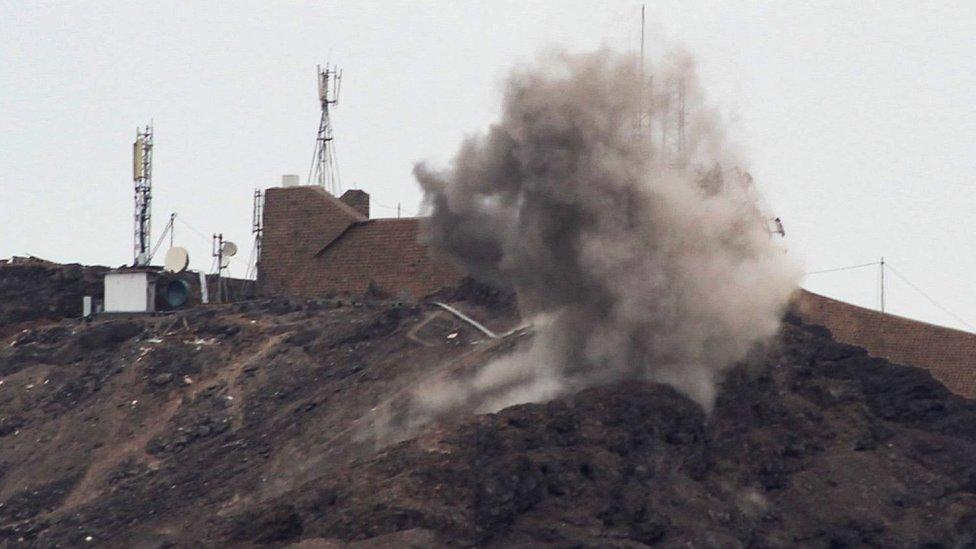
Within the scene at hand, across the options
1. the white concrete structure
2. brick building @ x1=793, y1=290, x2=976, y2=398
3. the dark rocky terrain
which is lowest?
the dark rocky terrain

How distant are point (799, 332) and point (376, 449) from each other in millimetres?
13366

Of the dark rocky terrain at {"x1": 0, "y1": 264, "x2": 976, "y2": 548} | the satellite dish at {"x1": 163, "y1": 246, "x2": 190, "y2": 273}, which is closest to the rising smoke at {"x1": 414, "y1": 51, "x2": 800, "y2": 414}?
the dark rocky terrain at {"x1": 0, "y1": 264, "x2": 976, "y2": 548}

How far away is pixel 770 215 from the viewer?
66.4 m

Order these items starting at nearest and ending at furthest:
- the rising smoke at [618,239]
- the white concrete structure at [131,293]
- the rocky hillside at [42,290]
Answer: the rising smoke at [618,239], the white concrete structure at [131,293], the rocky hillside at [42,290]

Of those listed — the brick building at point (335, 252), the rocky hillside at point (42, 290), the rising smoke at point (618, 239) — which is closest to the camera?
the rising smoke at point (618, 239)

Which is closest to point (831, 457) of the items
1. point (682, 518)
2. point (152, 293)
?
point (682, 518)

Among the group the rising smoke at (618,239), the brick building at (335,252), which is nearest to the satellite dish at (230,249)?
the brick building at (335,252)

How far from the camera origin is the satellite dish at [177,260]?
77875 millimetres

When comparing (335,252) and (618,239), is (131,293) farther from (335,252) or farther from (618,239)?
(618,239)

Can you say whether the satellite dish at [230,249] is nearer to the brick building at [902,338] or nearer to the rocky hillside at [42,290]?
the rocky hillside at [42,290]

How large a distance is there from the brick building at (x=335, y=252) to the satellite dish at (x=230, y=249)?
0.98 meters

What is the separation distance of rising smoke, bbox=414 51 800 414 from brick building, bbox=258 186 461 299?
7.64 metres

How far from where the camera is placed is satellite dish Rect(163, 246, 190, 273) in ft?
255

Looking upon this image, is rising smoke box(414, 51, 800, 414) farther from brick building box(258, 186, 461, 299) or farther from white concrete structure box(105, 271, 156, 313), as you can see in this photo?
white concrete structure box(105, 271, 156, 313)
